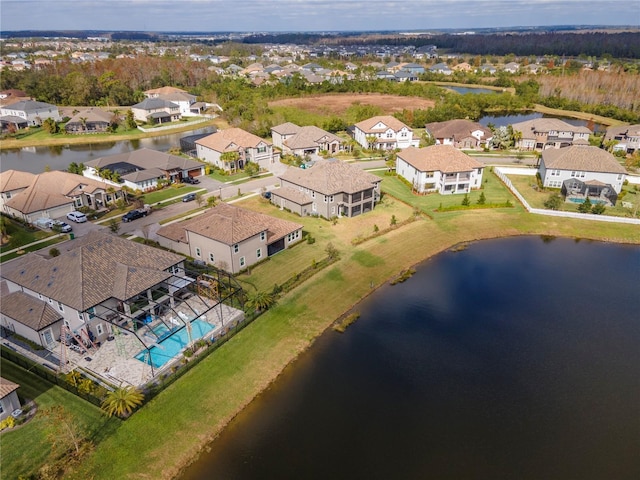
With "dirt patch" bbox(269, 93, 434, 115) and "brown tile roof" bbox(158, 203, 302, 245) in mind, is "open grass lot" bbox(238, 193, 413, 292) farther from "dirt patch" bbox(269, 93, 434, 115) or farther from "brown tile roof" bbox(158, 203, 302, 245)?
"dirt patch" bbox(269, 93, 434, 115)

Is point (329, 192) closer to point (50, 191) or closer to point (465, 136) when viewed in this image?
point (50, 191)

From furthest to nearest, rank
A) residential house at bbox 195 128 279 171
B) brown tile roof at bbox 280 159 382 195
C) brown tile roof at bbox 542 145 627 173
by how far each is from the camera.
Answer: residential house at bbox 195 128 279 171, brown tile roof at bbox 542 145 627 173, brown tile roof at bbox 280 159 382 195

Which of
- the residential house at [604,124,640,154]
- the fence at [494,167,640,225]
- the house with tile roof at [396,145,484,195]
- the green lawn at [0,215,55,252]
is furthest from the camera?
the residential house at [604,124,640,154]

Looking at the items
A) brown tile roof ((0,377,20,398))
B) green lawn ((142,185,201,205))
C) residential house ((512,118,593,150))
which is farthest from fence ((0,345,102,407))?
residential house ((512,118,593,150))

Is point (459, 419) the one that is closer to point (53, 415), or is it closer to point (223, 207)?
point (53, 415)

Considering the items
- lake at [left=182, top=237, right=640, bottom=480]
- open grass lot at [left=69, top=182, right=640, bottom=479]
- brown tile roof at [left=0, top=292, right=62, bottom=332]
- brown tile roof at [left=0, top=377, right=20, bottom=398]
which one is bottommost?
lake at [left=182, top=237, right=640, bottom=480]

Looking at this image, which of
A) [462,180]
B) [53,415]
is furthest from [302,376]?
[462,180]
